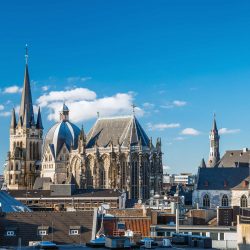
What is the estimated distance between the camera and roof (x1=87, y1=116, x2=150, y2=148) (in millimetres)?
151125

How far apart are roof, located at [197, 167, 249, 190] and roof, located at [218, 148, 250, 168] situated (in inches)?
1205

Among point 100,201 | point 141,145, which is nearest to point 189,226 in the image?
point 100,201

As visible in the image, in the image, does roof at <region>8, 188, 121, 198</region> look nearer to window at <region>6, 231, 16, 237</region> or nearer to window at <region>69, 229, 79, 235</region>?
window at <region>69, 229, 79, 235</region>

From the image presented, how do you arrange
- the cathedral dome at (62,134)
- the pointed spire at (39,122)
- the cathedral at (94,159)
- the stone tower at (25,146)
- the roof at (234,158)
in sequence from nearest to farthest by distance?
the cathedral at (94,159), the roof at (234,158), the cathedral dome at (62,134), the stone tower at (25,146), the pointed spire at (39,122)

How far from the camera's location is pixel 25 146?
18175cm

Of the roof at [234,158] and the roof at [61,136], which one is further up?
the roof at [61,136]

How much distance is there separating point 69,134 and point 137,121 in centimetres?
2590

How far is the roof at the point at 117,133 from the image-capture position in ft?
496

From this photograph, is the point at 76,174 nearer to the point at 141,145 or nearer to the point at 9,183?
the point at 141,145

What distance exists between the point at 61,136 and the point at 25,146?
12327mm

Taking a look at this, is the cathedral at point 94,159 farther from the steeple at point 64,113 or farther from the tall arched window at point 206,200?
the tall arched window at point 206,200

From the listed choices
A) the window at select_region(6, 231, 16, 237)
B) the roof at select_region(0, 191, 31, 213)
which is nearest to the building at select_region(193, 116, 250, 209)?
the roof at select_region(0, 191, 31, 213)

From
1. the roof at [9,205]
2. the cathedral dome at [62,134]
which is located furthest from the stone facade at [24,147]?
the roof at [9,205]

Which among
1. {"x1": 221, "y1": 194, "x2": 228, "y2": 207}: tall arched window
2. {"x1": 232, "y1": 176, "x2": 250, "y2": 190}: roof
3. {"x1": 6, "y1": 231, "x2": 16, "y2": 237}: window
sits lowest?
{"x1": 6, "y1": 231, "x2": 16, "y2": 237}: window
